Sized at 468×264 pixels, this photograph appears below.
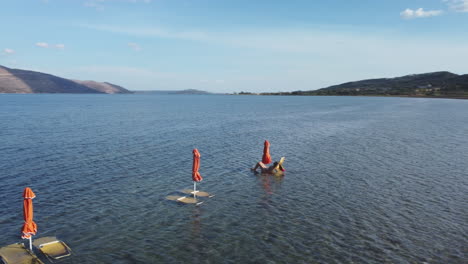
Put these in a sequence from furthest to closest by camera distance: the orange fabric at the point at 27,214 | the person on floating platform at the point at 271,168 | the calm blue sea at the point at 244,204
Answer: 1. the person on floating platform at the point at 271,168
2. the calm blue sea at the point at 244,204
3. the orange fabric at the point at 27,214

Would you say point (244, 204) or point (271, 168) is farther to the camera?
point (271, 168)

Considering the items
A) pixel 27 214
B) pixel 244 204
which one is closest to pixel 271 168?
pixel 244 204

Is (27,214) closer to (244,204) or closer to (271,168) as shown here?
(244,204)

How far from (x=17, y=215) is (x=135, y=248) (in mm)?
10362

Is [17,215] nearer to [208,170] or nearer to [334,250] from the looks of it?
[208,170]

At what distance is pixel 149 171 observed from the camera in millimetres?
35406

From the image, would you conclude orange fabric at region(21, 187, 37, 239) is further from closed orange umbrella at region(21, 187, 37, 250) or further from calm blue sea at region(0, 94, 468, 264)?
calm blue sea at region(0, 94, 468, 264)

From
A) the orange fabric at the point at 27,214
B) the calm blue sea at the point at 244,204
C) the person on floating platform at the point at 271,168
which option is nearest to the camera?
the orange fabric at the point at 27,214

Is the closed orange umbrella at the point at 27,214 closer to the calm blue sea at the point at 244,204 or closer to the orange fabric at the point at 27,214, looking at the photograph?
the orange fabric at the point at 27,214

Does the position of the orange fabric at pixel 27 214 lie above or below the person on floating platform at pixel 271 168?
above

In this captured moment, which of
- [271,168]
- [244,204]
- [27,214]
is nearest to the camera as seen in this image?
[27,214]

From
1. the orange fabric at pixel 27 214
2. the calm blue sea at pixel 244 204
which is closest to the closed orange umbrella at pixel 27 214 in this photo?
the orange fabric at pixel 27 214

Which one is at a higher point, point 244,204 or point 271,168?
point 271,168

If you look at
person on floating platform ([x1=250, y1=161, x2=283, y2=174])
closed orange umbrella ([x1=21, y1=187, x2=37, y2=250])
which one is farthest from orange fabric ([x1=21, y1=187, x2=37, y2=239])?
person on floating platform ([x1=250, y1=161, x2=283, y2=174])
